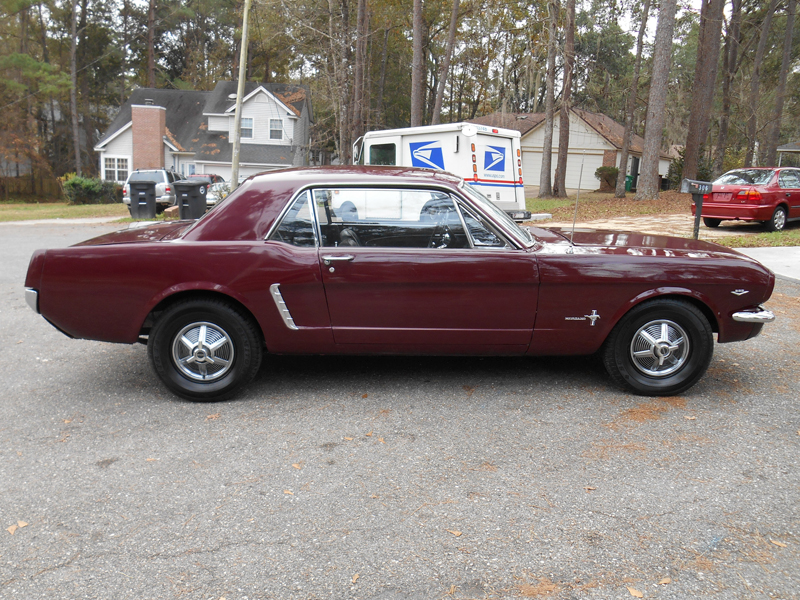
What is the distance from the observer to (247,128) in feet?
131

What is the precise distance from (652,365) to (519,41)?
35062 millimetres

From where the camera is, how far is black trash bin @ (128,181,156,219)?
20.1 m

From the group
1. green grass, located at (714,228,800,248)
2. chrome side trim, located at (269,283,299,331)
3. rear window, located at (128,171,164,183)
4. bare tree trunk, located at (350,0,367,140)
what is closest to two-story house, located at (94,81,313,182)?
bare tree trunk, located at (350,0,367,140)

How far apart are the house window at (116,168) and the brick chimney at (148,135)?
4.42 ft

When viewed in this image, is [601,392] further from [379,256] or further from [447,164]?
[447,164]

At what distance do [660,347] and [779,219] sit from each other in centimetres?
1215

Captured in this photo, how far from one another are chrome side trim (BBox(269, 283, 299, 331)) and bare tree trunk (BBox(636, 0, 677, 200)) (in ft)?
63.2

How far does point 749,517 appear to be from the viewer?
3021mm

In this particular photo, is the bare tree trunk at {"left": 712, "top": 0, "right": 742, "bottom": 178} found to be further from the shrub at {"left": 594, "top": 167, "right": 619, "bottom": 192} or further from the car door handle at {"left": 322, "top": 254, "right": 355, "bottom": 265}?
the car door handle at {"left": 322, "top": 254, "right": 355, "bottom": 265}

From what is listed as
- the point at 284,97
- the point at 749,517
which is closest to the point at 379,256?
the point at 749,517

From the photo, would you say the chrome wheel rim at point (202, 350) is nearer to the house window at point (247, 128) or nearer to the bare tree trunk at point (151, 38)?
the house window at point (247, 128)

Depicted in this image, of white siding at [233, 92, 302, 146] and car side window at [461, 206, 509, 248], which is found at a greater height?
white siding at [233, 92, 302, 146]

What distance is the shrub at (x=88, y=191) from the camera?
105 ft

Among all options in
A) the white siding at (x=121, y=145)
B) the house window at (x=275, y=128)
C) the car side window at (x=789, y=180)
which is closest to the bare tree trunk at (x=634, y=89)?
the car side window at (x=789, y=180)
